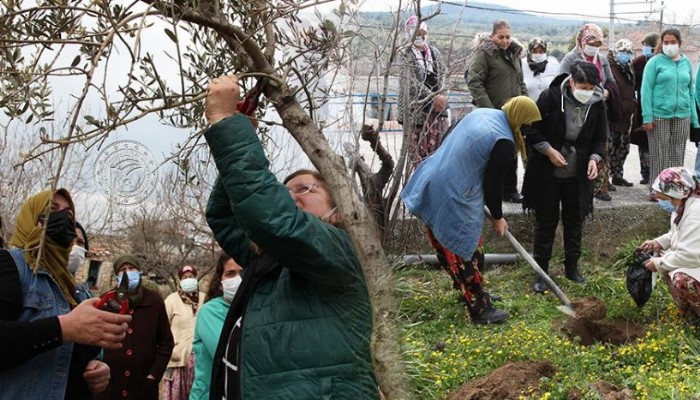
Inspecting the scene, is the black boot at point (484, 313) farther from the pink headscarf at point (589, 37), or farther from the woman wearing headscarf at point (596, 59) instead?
the pink headscarf at point (589, 37)

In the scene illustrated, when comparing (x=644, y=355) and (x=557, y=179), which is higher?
(x=557, y=179)

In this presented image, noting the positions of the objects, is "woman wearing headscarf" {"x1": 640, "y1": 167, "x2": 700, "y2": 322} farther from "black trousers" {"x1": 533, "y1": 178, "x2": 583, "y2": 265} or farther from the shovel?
"black trousers" {"x1": 533, "y1": 178, "x2": 583, "y2": 265}

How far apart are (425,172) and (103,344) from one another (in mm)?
4229

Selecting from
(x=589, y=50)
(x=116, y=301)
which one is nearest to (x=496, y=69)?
(x=589, y=50)

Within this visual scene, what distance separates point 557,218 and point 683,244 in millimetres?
1626

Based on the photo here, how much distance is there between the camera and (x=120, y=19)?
119 inches

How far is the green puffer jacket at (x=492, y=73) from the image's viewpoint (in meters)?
9.17

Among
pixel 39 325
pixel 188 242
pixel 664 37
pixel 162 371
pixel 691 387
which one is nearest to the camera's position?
pixel 39 325

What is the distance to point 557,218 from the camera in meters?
8.41

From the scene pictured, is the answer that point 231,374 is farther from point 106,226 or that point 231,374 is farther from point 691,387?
point 106,226

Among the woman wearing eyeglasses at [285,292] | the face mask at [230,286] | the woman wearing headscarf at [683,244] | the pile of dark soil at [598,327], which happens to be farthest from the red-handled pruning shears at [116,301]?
the woman wearing headscarf at [683,244]

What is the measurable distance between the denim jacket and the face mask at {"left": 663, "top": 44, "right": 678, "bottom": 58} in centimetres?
789

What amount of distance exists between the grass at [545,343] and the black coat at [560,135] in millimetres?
966

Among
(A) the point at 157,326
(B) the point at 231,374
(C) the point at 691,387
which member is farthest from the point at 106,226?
(B) the point at 231,374
